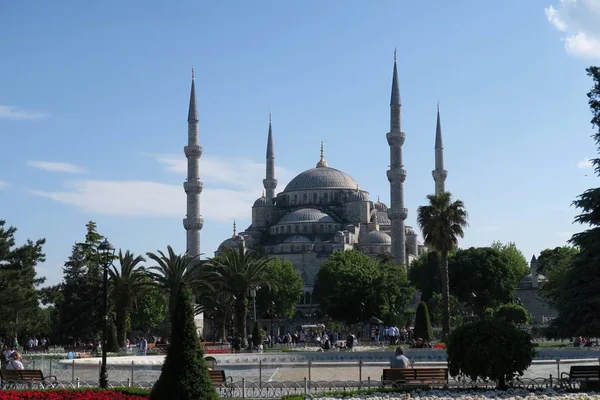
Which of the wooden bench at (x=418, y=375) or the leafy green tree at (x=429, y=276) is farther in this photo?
the leafy green tree at (x=429, y=276)

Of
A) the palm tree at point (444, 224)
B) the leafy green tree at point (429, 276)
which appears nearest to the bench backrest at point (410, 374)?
the palm tree at point (444, 224)

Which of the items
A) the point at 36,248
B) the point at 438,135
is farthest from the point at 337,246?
the point at 36,248

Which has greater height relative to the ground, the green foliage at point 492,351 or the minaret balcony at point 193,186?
the minaret balcony at point 193,186

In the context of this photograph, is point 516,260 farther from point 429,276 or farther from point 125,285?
point 125,285

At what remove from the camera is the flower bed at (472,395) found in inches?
533

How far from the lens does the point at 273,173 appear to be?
92062mm

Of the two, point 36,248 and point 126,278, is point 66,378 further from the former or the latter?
point 126,278

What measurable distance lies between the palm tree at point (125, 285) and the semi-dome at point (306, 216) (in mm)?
51283

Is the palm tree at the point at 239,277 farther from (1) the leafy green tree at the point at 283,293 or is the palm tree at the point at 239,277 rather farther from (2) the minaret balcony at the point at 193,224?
(2) the minaret balcony at the point at 193,224

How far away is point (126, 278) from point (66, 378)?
1365cm

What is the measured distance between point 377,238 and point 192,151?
78.3 feet

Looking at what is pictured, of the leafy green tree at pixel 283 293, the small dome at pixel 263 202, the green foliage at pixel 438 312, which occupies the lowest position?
the green foliage at pixel 438 312

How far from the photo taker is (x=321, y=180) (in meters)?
92.0

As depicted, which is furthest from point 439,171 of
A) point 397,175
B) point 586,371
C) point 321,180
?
point 586,371
